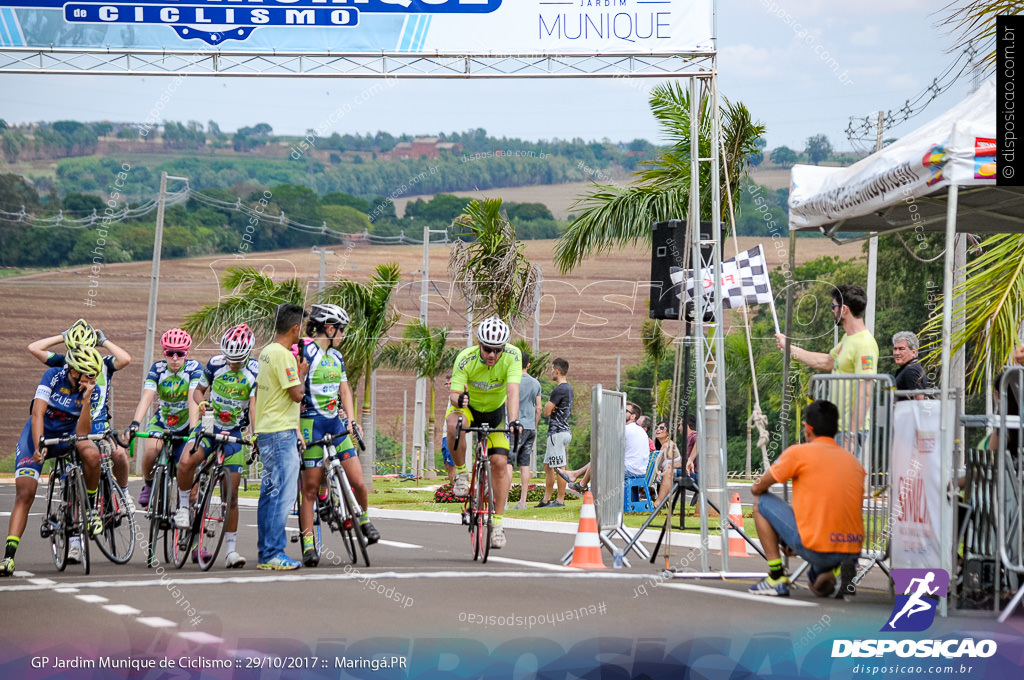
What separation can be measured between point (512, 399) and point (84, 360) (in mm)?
3720

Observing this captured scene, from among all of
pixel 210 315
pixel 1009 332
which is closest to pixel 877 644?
pixel 1009 332

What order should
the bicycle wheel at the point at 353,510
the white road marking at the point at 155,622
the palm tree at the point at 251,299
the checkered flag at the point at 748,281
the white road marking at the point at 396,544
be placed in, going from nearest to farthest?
the white road marking at the point at 155,622 → the bicycle wheel at the point at 353,510 → the white road marking at the point at 396,544 → the checkered flag at the point at 748,281 → the palm tree at the point at 251,299

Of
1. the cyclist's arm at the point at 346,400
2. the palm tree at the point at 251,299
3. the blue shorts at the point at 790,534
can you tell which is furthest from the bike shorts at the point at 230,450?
the palm tree at the point at 251,299

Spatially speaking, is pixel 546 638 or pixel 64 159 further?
pixel 64 159

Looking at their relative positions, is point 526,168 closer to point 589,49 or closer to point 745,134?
point 745,134

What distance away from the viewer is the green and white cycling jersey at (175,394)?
1247 centimetres

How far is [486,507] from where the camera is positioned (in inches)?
463

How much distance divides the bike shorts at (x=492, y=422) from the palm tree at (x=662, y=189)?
703cm

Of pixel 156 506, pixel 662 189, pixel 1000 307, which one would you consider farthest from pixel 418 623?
pixel 662 189

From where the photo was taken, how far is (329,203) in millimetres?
82062

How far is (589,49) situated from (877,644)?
19.5 feet

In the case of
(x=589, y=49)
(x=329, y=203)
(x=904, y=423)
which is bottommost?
(x=904, y=423)

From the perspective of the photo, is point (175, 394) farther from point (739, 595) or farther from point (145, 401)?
point (739, 595)

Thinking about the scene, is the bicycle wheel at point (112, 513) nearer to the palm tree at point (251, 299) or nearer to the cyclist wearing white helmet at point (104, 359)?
the cyclist wearing white helmet at point (104, 359)
